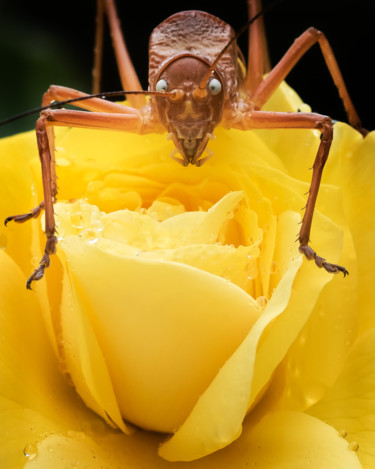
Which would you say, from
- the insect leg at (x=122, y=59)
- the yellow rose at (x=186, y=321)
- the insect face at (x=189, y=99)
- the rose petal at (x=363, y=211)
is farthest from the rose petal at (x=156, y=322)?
the insect leg at (x=122, y=59)

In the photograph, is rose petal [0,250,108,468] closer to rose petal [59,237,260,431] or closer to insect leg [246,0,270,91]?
rose petal [59,237,260,431]

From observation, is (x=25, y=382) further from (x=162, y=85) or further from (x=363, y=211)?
(x=162, y=85)

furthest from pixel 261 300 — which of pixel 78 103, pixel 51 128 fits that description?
pixel 78 103

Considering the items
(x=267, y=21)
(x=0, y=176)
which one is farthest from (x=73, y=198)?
(x=267, y=21)

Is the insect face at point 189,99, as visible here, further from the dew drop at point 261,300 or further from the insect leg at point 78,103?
the dew drop at point 261,300

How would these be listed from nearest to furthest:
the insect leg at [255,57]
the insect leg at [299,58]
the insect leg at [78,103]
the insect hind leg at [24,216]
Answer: the insect hind leg at [24,216], the insect leg at [78,103], the insect leg at [299,58], the insect leg at [255,57]

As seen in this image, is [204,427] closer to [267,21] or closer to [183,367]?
[183,367]
